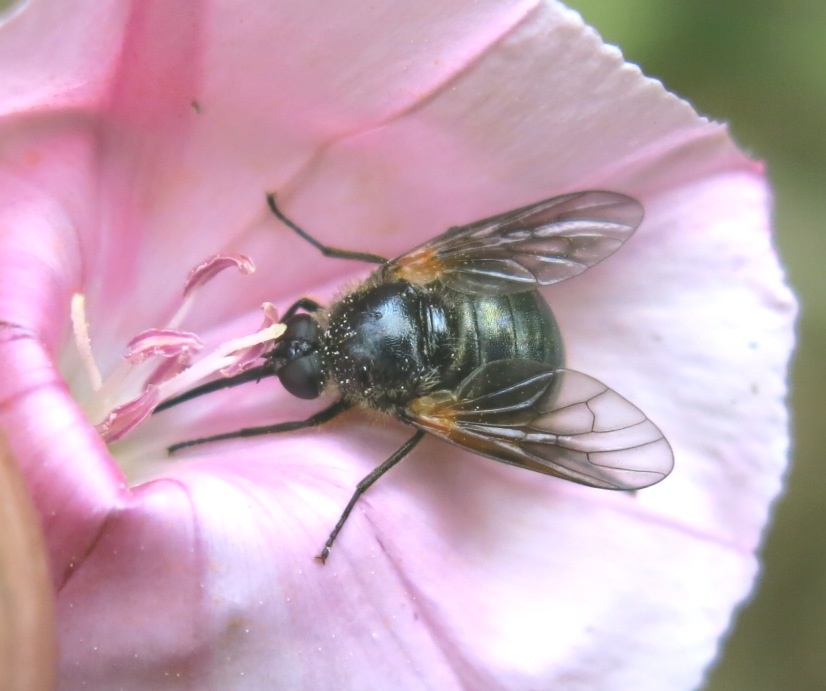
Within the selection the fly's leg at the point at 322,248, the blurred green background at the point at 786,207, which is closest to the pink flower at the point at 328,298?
the fly's leg at the point at 322,248

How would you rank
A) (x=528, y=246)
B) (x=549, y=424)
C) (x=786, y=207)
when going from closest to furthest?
1. (x=549, y=424)
2. (x=528, y=246)
3. (x=786, y=207)

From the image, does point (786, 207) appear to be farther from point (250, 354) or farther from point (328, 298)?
point (250, 354)

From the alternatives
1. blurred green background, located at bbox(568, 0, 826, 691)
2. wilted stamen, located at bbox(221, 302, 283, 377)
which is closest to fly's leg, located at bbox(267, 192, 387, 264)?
wilted stamen, located at bbox(221, 302, 283, 377)

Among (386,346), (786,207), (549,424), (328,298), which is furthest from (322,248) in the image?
(786,207)

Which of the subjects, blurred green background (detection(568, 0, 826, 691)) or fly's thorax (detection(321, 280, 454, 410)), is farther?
blurred green background (detection(568, 0, 826, 691))

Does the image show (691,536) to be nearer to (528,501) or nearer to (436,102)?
(528,501)

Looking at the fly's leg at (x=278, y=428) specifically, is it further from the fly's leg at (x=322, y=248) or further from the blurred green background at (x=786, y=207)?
the blurred green background at (x=786, y=207)

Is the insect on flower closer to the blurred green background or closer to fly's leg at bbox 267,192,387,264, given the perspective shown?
fly's leg at bbox 267,192,387,264
